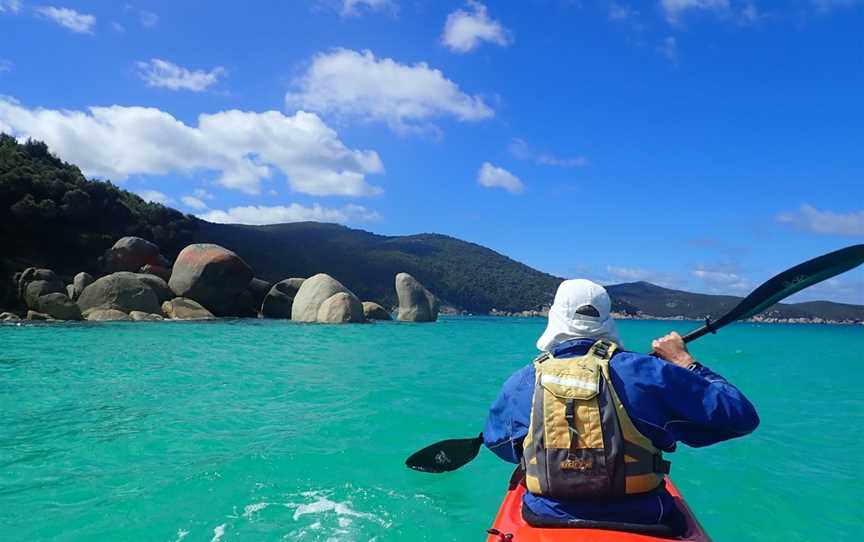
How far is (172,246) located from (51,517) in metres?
46.7

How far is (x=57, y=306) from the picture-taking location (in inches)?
1044

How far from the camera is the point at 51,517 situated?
5.08 meters

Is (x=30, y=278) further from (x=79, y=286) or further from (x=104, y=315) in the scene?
(x=104, y=315)

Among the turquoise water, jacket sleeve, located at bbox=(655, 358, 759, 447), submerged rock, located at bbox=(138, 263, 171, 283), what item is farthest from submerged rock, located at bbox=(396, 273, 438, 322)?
jacket sleeve, located at bbox=(655, 358, 759, 447)

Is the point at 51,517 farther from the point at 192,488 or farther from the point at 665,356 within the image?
the point at 665,356

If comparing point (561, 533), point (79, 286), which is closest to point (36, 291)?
point (79, 286)

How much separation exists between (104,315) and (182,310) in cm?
410

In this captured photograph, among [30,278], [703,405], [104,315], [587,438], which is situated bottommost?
[104,315]

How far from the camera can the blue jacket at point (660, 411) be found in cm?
275

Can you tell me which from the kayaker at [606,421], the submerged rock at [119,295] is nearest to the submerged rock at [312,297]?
the submerged rock at [119,295]

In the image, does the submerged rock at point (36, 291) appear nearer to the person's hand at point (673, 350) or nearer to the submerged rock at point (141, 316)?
the submerged rock at point (141, 316)

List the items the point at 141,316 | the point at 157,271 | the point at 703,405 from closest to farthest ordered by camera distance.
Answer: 1. the point at 703,405
2. the point at 141,316
3. the point at 157,271

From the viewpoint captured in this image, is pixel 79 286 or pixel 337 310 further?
pixel 337 310

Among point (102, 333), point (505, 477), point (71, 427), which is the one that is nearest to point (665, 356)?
point (505, 477)
